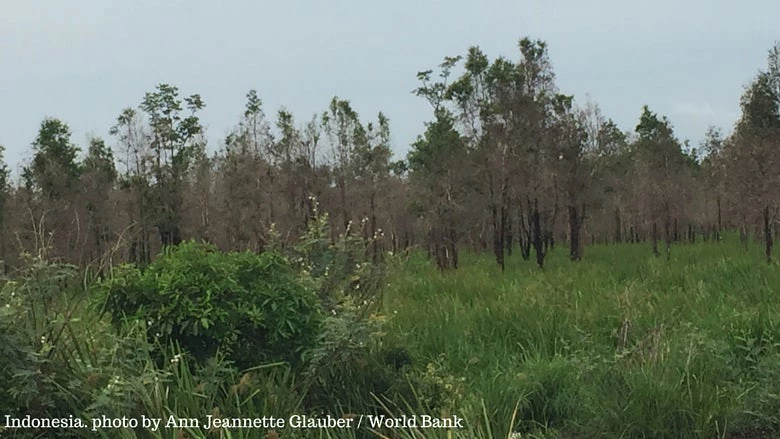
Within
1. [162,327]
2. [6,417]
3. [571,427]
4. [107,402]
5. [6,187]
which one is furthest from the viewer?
[6,187]

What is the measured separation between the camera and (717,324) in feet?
19.3

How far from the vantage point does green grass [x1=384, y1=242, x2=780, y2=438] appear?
3695 millimetres

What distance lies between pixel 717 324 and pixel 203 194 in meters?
22.0

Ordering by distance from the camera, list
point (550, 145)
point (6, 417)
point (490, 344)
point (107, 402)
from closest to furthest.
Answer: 1. point (107, 402)
2. point (6, 417)
3. point (490, 344)
4. point (550, 145)

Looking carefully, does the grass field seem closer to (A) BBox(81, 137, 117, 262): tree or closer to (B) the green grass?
(B) the green grass

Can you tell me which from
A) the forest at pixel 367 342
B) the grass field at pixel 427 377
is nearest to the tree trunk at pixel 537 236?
the forest at pixel 367 342

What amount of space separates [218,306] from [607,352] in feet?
10.5

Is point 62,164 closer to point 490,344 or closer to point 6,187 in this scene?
point 6,187

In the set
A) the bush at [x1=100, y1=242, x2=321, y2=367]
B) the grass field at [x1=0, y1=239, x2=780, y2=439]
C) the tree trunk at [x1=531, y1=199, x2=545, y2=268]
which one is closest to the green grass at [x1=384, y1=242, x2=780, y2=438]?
the grass field at [x1=0, y1=239, x2=780, y2=439]

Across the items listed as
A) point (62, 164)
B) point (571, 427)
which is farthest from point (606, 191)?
point (571, 427)

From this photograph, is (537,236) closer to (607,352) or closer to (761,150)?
(761,150)

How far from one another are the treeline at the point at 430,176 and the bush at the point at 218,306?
11977 millimetres

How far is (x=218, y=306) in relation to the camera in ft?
12.2

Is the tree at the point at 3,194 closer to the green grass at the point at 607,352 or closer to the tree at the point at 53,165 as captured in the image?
the tree at the point at 53,165
